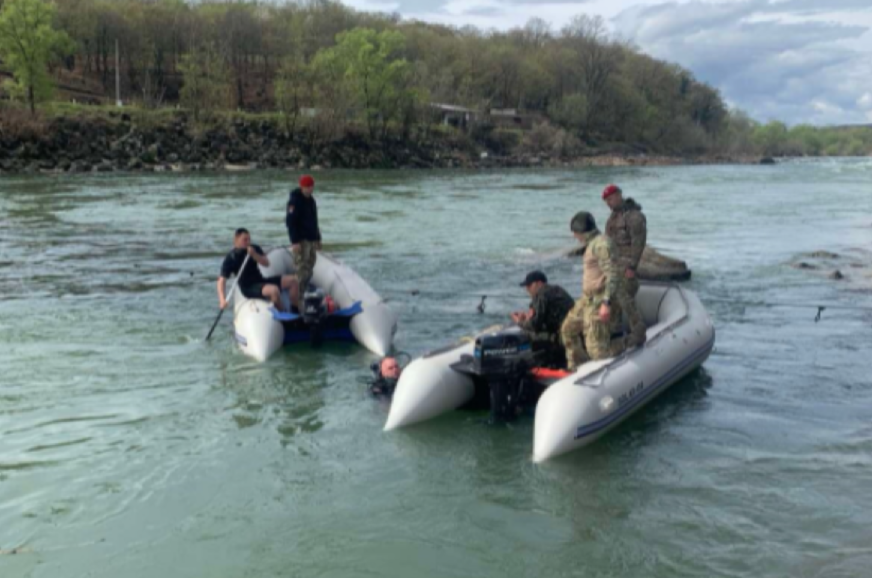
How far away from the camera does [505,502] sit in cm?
612

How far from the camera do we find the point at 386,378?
8352 millimetres

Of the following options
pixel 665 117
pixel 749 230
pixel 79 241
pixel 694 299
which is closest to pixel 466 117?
pixel 665 117

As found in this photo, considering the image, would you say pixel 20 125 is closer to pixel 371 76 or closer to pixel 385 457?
pixel 371 76

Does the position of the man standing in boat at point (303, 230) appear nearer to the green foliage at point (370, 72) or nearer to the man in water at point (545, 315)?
the man in water at point (545, 315)

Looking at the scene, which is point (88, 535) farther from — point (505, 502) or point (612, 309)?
point (612, 309)

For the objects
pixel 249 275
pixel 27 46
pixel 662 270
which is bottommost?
pixel 662 270

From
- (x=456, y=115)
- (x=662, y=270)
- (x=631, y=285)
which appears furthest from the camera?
(x=456, y=115)

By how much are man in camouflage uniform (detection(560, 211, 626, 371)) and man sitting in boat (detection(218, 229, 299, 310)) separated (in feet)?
13.5

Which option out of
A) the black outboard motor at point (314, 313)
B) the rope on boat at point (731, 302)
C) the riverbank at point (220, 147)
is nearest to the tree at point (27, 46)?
the riverbank at point (220, 147)

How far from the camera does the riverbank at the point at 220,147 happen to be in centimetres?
4672

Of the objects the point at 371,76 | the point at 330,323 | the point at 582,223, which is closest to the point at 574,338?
the point at 582,223

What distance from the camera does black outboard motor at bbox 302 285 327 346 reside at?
9906mm

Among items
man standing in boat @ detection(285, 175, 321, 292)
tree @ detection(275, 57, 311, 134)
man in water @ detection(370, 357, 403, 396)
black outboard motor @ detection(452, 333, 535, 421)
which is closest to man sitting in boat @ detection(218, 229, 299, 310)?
man standing in boat @ detection(285, 175, 321, 292)

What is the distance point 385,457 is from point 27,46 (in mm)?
57364
